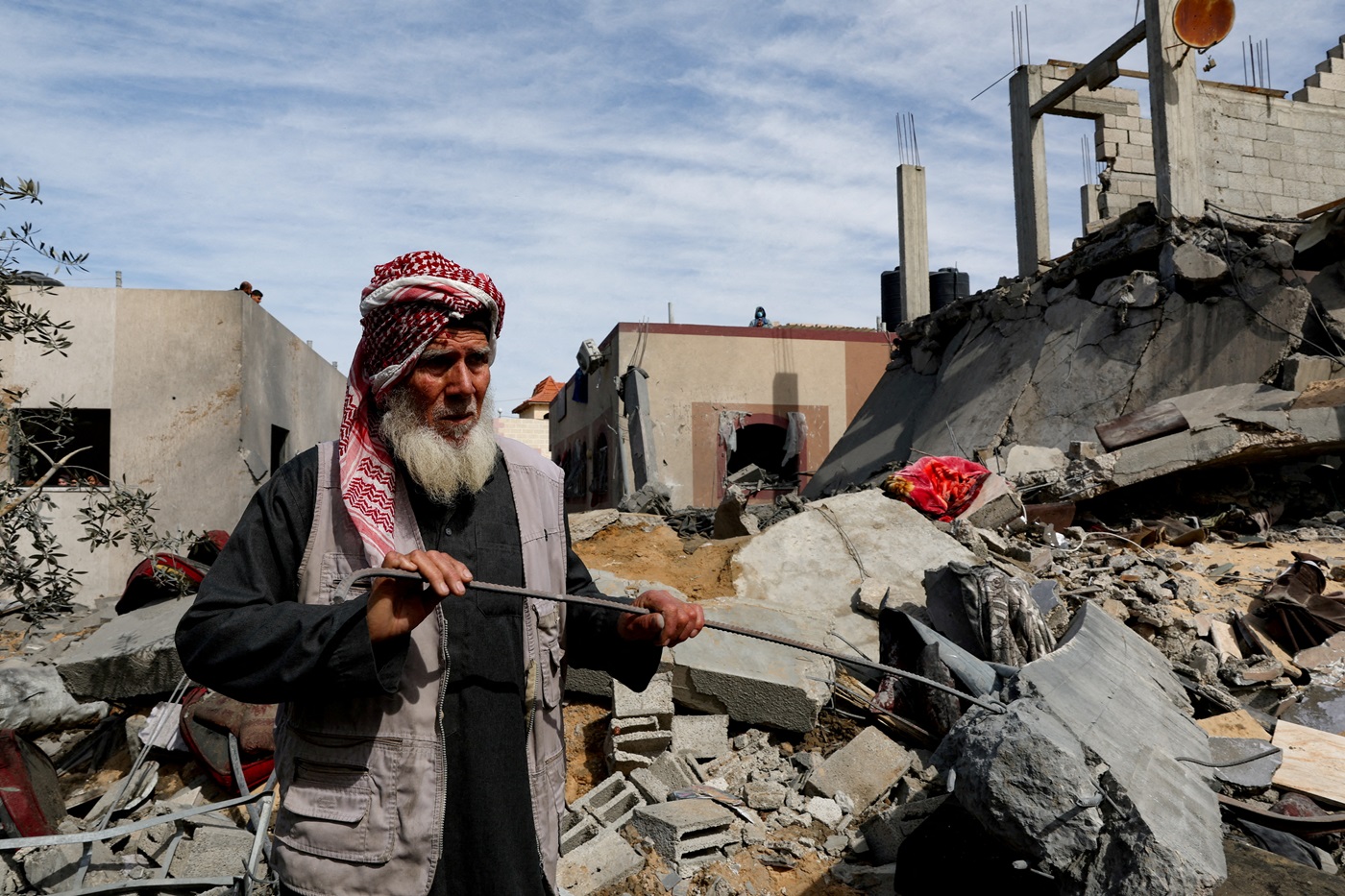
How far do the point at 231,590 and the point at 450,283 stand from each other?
76cm

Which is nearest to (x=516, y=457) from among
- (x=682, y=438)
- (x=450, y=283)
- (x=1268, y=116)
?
(x=450, y=283)

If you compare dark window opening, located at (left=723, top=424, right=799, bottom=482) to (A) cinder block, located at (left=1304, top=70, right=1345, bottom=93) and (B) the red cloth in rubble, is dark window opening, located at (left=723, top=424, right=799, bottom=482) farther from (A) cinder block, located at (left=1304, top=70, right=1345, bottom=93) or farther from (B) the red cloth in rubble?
(B) the red cloth in rubble

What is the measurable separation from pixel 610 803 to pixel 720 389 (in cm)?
1607

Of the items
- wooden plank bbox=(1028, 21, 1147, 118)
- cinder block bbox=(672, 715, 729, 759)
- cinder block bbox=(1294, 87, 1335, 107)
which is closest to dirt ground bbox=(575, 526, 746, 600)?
cinder block bbox=(672, 715, 729, 759)

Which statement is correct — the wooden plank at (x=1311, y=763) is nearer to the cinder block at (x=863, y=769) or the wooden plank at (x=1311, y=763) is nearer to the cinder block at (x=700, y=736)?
the cinder block at (x=863, y=769)

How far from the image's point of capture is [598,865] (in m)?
3.50

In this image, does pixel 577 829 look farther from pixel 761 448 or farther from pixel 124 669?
pixel 761 448

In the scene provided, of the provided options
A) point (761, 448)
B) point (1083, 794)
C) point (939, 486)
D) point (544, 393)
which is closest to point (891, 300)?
point (761, 448)

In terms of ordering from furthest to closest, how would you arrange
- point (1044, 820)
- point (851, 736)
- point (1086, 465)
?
point (1086, 465)
point (851, 736)
point (1044, 820)

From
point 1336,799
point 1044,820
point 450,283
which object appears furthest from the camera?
point 1336,799

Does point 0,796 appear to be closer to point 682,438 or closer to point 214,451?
point 214,451

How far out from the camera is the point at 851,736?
14.3ft

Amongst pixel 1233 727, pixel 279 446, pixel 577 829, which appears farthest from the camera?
pixel 279 446

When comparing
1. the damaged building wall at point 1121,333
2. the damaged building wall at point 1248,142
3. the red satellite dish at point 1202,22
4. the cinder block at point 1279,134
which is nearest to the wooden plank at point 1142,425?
the damaged building wall at point 1121,333
